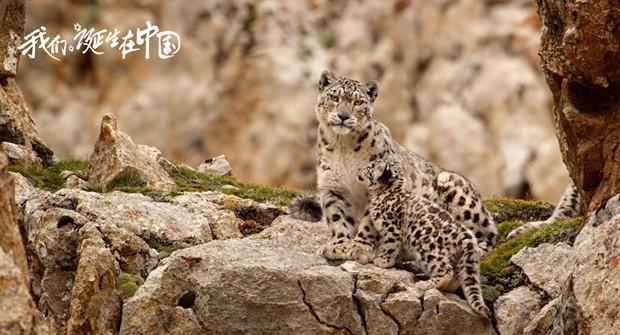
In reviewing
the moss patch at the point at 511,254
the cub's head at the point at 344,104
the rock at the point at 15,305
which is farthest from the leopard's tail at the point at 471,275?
the rock at the point at 15,305

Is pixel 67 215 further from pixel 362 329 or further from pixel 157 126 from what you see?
pixel 157 126

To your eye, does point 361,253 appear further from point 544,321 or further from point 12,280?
point 12,280

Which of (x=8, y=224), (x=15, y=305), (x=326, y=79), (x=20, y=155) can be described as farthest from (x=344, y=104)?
(x=15, y=305)

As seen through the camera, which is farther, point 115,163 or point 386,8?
point 386,8

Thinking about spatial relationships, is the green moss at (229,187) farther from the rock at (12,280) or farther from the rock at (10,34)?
the rock at (12,280)

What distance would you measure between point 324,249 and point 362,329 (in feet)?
6.39

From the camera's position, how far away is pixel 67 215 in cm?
2073

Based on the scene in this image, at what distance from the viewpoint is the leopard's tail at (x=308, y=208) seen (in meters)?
23.3

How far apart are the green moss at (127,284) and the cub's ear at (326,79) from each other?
16.2 feet

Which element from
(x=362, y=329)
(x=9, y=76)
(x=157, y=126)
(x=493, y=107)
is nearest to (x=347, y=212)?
(x=362, y=329)

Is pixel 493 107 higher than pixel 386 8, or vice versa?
pixel 386 8

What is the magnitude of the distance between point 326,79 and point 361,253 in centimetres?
363

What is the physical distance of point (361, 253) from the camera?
20.5m

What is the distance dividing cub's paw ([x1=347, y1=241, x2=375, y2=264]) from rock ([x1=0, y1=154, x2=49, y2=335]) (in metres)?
6.91
